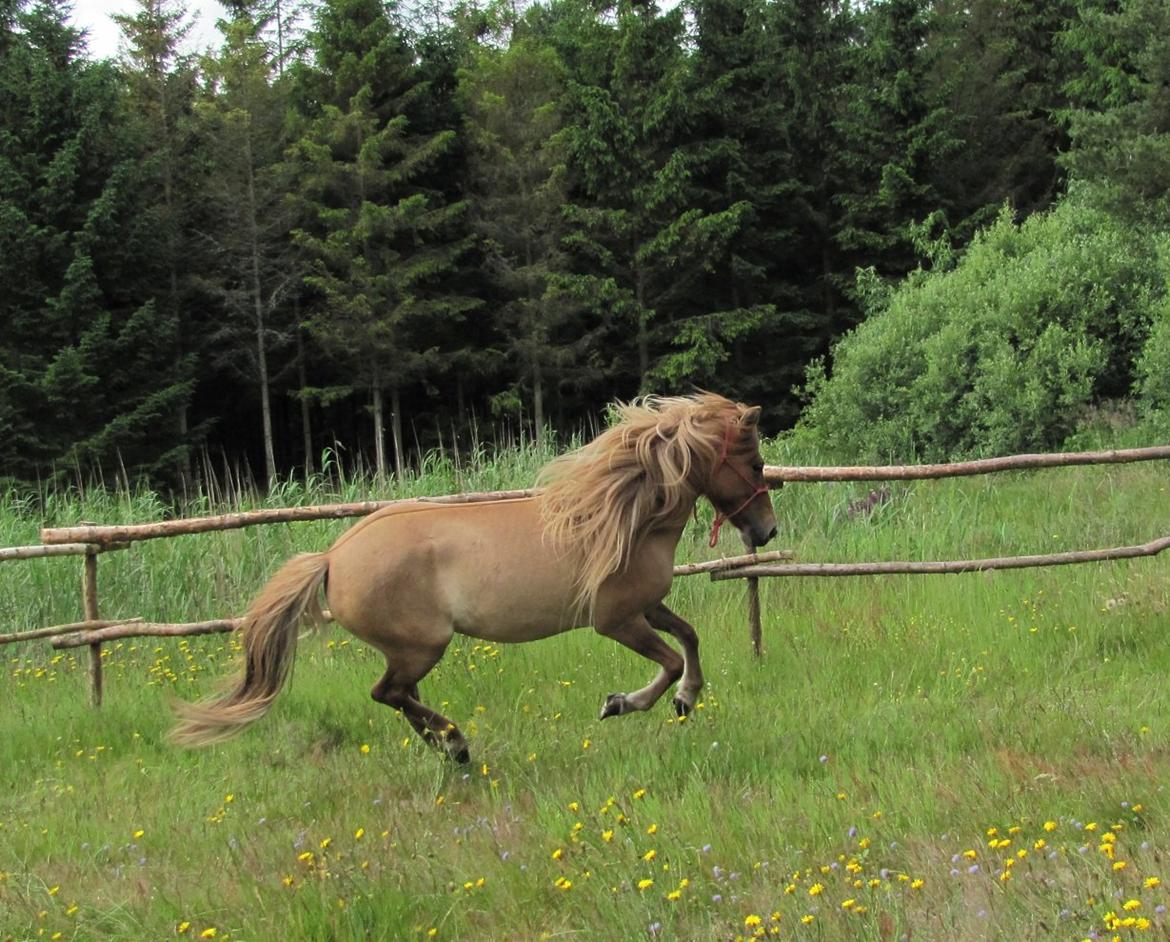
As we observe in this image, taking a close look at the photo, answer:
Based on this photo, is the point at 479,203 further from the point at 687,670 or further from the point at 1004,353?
the point at 687,670

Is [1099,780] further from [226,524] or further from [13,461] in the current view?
[13,461]

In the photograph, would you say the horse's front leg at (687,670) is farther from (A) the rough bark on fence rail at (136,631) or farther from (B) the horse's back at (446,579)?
(A) the rough bark on fence rail at (136,631)

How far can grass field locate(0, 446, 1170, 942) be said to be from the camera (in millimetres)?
3465

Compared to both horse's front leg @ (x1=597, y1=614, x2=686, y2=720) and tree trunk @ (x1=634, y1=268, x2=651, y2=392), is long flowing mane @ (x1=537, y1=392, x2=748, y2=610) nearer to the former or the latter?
horse's front leg @ (x1=597, y1=614, x2=686, y2=720)

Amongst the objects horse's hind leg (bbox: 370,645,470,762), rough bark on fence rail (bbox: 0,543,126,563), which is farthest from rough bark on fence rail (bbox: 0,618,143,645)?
horse's hind leg (bbox: 370,645,470,762)

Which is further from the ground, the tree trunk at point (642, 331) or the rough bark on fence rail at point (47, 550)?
the tree trunk at point (642, 331)

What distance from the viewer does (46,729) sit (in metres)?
6.43

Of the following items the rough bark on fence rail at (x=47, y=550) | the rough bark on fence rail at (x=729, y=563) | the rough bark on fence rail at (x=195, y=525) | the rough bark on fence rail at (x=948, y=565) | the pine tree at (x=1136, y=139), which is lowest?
the rough bark on fence rail at (x=948, y=565)

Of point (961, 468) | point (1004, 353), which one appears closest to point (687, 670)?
point (961, 468)

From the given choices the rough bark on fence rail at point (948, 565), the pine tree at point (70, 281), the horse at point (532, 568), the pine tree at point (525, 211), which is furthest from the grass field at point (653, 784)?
the pine tree at point (525, 211)

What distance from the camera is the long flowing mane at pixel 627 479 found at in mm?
5184

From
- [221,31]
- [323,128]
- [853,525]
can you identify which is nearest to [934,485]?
[853,525]

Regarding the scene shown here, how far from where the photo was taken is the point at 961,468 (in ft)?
23.2

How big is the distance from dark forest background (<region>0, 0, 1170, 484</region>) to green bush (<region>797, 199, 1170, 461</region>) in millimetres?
6780
